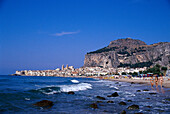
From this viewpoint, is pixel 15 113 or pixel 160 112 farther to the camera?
pixel 160 112

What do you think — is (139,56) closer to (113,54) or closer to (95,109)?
(113,54)

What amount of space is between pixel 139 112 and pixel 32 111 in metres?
6.75

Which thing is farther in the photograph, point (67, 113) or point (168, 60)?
point (168, 60)

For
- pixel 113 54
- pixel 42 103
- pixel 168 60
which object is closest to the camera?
pixel 42 103

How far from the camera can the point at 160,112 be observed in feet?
Result: 36.6

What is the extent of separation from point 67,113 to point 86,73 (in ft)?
577

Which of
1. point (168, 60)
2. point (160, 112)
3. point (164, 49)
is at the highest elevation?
point (164, 49)

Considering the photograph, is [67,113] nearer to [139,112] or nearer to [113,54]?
[139,112]

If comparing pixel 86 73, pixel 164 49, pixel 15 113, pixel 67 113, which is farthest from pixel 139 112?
pixel 86 73

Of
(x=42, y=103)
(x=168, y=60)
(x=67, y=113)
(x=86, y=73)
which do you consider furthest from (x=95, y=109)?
(x=86, y=73)

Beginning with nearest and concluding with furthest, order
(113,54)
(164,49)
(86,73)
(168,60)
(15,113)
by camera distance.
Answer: (15,113), (168,60), (164,49), (86,73), (113,54)

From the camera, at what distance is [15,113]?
1029cm

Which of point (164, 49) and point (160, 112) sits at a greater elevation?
point (164, 49)

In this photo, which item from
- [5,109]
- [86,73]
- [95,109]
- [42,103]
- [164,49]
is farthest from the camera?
[86,73]
